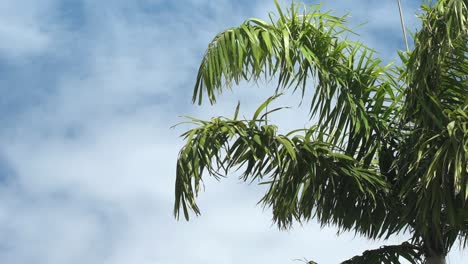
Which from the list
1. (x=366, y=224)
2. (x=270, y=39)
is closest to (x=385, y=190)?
(x=366, y=224)

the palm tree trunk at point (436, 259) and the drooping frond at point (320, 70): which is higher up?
the drooping frond at point (320, 70)

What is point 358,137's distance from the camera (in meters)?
8.57

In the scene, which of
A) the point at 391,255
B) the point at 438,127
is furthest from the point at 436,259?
the point at 438,127

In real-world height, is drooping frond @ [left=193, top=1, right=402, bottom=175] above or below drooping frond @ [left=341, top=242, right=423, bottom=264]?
above

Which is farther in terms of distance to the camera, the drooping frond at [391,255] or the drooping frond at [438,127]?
the drooping frond at [391,255]

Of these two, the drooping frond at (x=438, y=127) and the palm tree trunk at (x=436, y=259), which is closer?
the drooping frond at (x=438, y=127)

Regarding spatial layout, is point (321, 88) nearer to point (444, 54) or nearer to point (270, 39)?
point (270, 39)

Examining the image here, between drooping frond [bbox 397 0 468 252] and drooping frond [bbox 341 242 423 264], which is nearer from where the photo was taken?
drooping frond [bbox 397 0 468 252]

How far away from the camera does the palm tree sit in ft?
25.5

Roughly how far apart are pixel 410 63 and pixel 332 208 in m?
1.47

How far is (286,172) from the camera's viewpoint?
8039 mm

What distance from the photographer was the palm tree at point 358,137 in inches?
306

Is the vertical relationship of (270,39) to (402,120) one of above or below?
above

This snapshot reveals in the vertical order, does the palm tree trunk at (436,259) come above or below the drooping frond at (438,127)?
below
